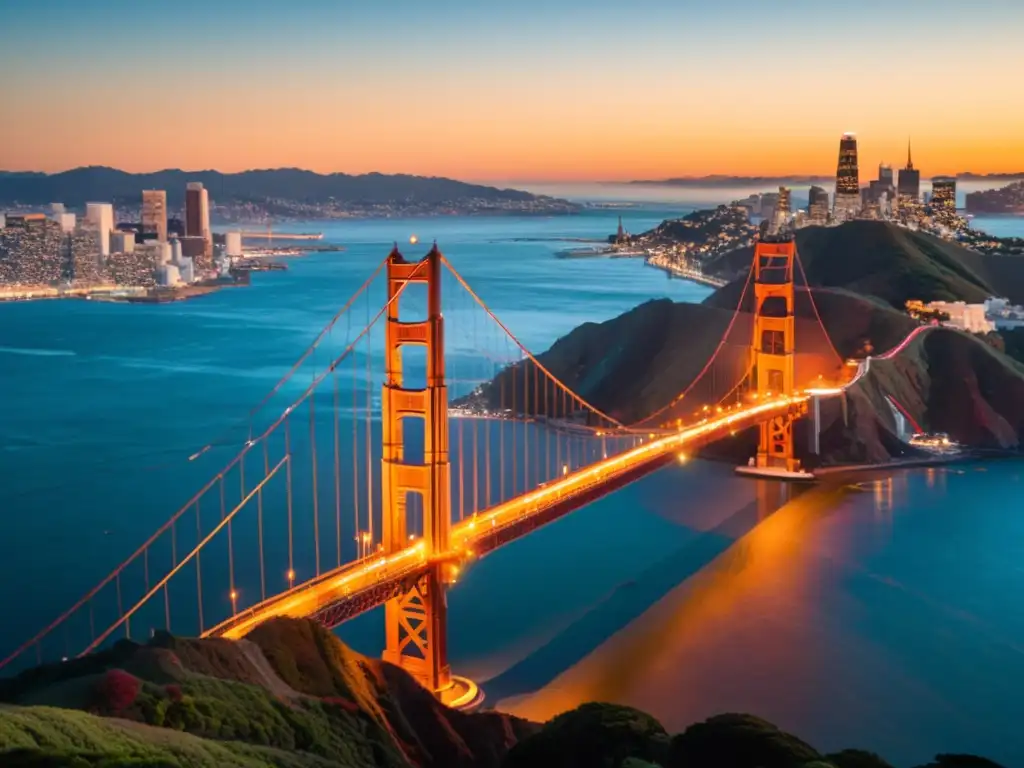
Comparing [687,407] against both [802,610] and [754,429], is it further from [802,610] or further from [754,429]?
[802,610]

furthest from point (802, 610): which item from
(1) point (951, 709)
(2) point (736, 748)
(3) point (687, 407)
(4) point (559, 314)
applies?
(4) point (559, 314)

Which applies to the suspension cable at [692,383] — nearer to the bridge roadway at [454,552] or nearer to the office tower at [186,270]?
the bridge roadway at [454,552]

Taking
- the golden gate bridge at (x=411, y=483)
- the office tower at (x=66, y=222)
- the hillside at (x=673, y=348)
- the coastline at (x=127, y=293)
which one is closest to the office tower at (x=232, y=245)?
the office tower at (x=66, y=222)

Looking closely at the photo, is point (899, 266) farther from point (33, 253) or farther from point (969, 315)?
point (33, 253)

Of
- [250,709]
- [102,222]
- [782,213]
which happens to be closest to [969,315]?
[250,709]

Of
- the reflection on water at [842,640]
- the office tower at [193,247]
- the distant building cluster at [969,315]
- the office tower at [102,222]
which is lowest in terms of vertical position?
the reflection on water at [842,640]

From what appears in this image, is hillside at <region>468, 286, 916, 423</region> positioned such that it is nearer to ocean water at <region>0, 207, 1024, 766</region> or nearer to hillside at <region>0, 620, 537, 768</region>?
ocean water at <region>0, 207, 1024, 766</region>

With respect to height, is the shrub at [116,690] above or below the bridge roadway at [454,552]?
above

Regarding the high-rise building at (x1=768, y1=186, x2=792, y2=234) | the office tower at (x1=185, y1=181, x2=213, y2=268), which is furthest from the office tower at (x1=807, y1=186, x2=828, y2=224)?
the office tower at (x1=185, y1=181, x2=213, y2=268)
